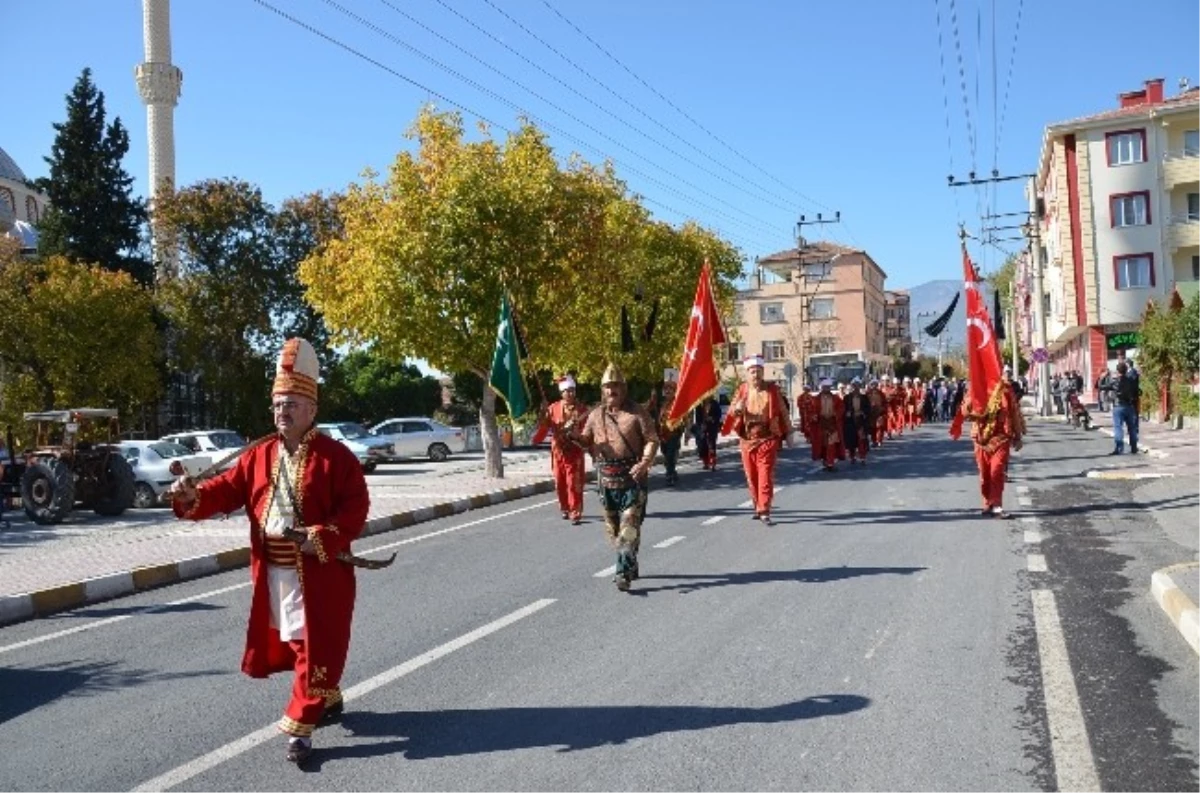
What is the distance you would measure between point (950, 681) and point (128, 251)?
42935 millimetres

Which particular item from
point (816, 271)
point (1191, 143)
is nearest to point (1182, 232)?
point (1191, 143)

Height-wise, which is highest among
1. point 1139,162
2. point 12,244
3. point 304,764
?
point 1139,162

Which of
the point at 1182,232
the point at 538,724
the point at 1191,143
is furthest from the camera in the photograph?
the point at 1182,232

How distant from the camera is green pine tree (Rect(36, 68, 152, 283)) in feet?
139

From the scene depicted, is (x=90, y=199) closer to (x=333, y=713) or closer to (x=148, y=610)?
(x=148, y=610)

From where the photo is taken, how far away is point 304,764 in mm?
4945

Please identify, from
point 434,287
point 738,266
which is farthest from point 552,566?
point 738,266

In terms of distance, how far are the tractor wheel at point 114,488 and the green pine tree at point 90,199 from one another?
928 inches

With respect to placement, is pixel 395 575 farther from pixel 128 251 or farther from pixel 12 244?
pixel 128 251

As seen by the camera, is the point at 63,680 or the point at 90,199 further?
the point at 90,199

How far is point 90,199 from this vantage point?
42969mm

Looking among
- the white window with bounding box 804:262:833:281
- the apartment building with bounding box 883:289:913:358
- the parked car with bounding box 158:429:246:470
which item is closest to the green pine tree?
the parked car with bounding box 158:429:246:470

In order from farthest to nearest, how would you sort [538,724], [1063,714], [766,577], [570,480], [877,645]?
[570,480] → [766,577] → [877,645] → [538,724] → [1063,714]

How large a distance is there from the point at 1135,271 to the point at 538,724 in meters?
51.8
